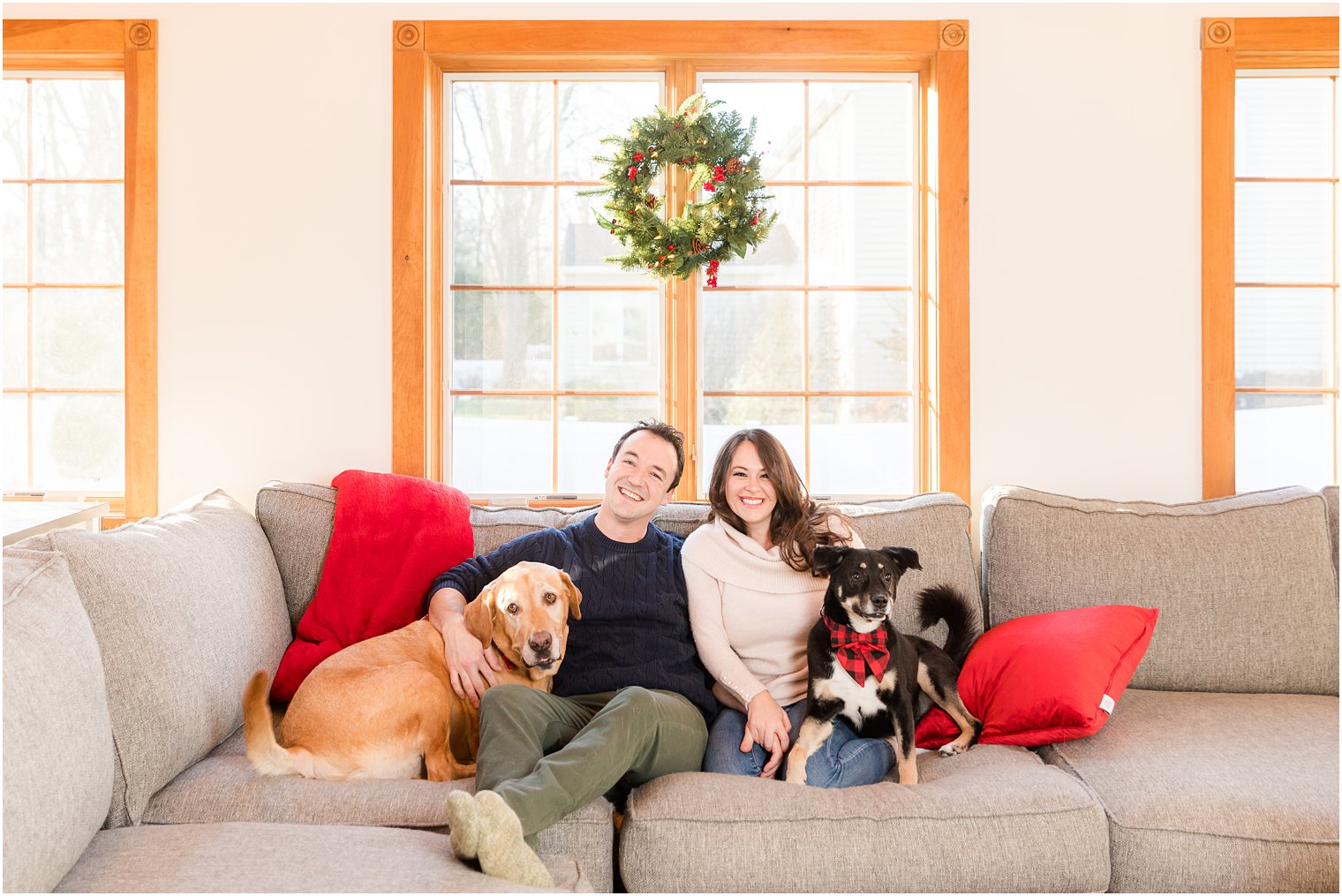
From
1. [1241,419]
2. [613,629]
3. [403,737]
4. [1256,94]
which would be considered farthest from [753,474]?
[1256,94]

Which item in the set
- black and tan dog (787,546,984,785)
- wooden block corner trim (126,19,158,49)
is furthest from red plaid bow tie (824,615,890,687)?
wooden block corner trim (126,19,158,49)

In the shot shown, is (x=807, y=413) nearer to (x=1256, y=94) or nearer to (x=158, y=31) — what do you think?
(x=1256, y=94)

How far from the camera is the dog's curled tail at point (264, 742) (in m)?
1.65

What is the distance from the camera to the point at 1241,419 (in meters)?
3.02

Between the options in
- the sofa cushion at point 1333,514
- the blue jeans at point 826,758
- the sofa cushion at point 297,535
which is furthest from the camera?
the sofa cushion at point 1333,514

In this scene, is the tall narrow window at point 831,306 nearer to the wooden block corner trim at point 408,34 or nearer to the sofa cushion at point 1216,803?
the wooden block corner trim at point 408,34

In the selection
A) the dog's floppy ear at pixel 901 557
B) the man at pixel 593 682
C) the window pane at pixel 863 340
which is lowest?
the man at pixel 593 682

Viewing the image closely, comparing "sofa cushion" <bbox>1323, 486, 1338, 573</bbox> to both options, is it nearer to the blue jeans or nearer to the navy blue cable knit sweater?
the blue jeans

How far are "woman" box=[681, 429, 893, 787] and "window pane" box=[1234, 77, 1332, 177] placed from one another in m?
2.19

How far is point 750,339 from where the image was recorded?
3.02 meters

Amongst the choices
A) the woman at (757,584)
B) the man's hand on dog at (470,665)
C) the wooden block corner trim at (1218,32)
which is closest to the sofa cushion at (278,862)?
the man's hand on dog at (470,665)

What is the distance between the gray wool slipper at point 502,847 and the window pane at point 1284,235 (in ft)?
10.0

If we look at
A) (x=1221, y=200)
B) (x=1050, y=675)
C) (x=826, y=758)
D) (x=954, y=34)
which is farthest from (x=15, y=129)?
(x=1221, y=200)

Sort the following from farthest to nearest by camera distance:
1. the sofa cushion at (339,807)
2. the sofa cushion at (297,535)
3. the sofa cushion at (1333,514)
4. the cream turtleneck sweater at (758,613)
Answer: the sofa cushion at (1333,514) → the sofa cushion at (297,535) → the cream turtleneck sweater at (758,613) → the sofa cushion at (339,807)
